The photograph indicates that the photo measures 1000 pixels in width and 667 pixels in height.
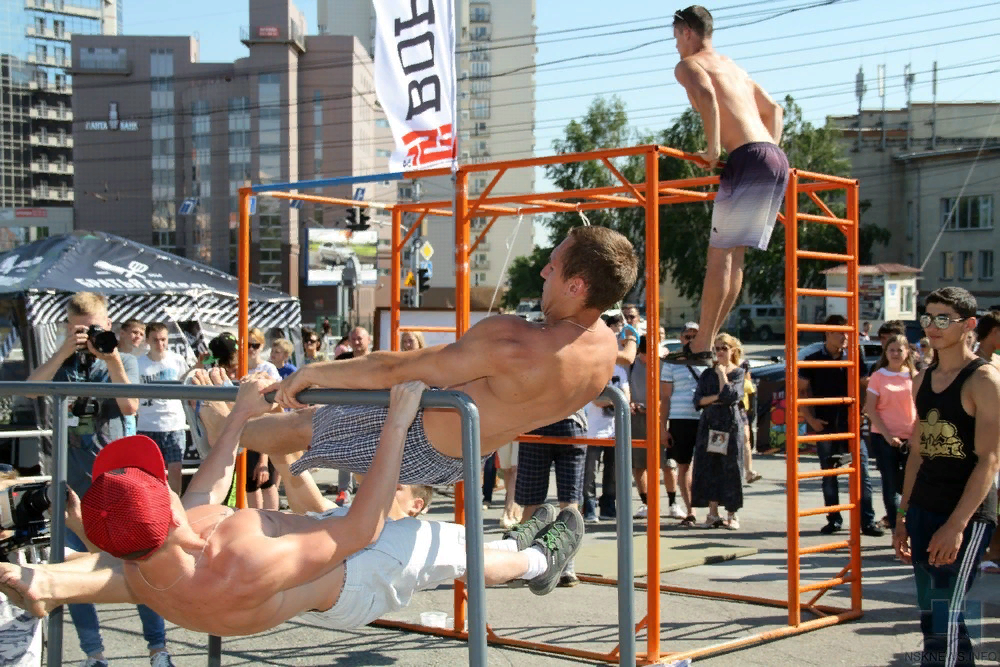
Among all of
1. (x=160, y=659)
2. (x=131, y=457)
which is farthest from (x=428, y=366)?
(x=160, y=659)

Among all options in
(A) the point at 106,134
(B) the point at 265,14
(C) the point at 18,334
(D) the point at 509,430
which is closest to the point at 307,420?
(D) the point at 509,430

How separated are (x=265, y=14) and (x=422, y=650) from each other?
68524 millimetres

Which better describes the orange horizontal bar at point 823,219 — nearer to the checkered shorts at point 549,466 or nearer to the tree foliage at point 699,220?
the checkered shorts at point 549,466

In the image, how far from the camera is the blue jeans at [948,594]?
466cm

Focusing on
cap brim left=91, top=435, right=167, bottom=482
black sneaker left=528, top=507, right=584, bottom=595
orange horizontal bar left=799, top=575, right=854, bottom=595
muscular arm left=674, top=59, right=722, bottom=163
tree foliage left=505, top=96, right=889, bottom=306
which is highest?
tree foliage left=505, top=96, right=889, bottom=306

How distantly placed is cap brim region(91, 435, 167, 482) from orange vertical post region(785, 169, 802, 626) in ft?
12.9

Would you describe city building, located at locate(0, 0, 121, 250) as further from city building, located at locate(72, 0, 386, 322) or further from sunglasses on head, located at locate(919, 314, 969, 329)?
sunglasses on head, located at locate(919, 314, 969, 329)

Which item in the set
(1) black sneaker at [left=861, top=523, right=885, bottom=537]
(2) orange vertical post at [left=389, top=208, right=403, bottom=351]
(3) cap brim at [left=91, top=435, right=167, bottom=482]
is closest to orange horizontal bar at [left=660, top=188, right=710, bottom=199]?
(2) orange vertical post at [left=389, top=208, right=403, bottom=351]

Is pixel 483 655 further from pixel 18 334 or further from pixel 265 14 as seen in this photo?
pixel 265 14

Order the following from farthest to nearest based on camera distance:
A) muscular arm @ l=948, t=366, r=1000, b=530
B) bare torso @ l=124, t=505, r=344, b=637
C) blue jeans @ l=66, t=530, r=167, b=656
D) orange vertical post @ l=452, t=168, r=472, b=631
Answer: orange vertical post @ l=452, t=168, r=472, b=631, blue jeans @ l=66, t=530, r=167, b=656, muscular arm @ l=948, t=366, r=1000, b=530, bare torso @ l=124, t=505, r=344, b=637

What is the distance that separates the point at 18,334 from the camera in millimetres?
12961

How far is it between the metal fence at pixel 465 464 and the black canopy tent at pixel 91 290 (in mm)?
7086

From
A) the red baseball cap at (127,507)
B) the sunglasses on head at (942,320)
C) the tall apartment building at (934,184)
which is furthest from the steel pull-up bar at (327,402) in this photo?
the tall apartment building at (934,184)

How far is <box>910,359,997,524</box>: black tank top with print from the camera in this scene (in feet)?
15.5
